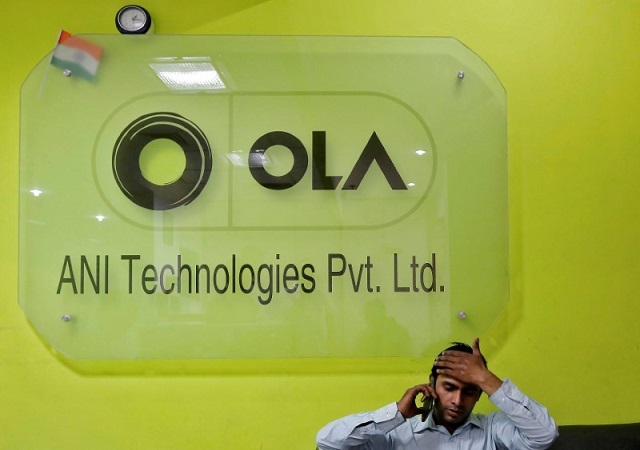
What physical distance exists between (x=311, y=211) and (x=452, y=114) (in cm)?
77

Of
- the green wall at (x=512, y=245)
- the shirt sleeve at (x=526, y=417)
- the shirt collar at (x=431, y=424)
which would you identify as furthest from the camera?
the green wall at (x=512, y=245)

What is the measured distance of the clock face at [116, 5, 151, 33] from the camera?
2809 millimetres

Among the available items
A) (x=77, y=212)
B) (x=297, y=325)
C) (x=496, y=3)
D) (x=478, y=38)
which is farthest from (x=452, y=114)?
(x=77, y=212)

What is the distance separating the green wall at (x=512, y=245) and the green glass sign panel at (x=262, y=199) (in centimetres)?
9

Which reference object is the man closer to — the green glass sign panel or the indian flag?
the green glass sign panel

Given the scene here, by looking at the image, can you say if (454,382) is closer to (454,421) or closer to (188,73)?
(454,421)

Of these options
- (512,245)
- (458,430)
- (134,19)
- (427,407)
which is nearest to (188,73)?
(134,19)

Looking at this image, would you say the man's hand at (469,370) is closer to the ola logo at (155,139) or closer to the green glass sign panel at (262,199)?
the green glass sign panel at (262,199)

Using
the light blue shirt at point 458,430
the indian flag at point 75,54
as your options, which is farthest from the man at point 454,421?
the indian flag at point 75,54

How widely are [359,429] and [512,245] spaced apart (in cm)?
109

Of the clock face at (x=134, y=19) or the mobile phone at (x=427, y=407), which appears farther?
the clock face at (x=134, y=19)

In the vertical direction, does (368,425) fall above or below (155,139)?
below

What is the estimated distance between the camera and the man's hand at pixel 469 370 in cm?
231

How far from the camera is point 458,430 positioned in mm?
2404
